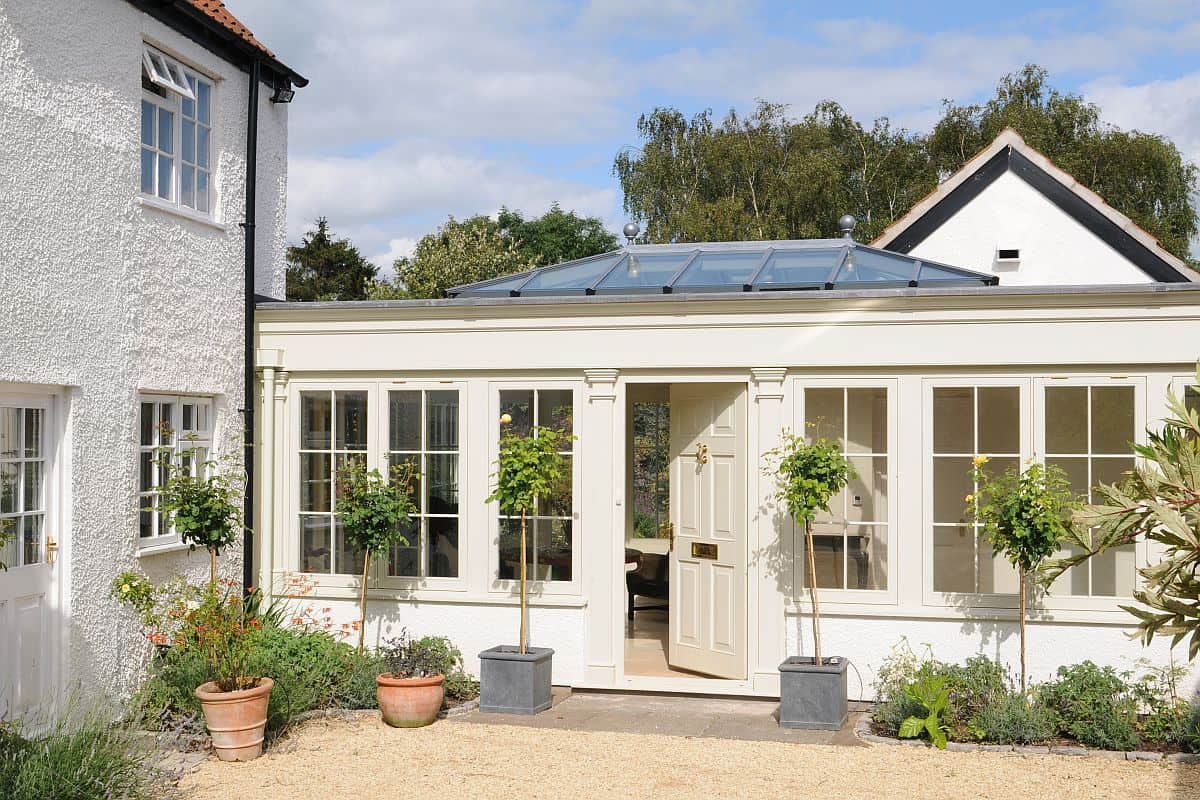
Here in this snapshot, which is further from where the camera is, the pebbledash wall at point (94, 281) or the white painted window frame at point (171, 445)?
the white painted window frame at point (171, 445)

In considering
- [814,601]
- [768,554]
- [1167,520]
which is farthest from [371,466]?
[1167,520]

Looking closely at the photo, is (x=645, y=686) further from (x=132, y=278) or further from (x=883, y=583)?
(x=132, y=278)

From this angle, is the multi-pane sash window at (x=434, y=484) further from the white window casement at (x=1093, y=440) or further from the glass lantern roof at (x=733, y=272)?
the white window casement at (x=1093, y=440)

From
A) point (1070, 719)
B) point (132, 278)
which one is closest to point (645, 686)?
point (1070, 719)

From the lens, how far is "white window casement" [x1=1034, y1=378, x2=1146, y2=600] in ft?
29.0

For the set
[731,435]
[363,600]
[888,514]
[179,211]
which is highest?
[179,211]

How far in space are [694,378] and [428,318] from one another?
7.52 feet

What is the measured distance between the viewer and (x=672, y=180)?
30422 millimetres

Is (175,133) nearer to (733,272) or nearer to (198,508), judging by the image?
(198,508)

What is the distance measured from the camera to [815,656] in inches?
345

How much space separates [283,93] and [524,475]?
4.38 m

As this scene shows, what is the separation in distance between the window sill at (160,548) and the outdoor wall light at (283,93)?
412 cm

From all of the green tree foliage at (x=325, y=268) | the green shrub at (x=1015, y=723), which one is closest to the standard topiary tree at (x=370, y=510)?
the green shrub at (x=1015, y=723)

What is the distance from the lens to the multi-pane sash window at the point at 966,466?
9023mm
